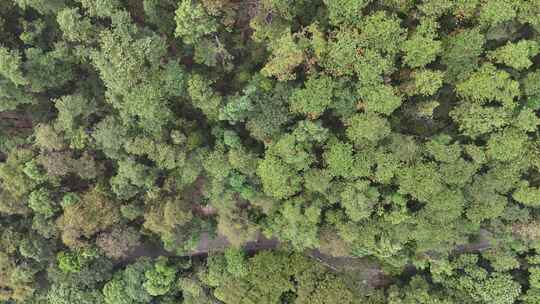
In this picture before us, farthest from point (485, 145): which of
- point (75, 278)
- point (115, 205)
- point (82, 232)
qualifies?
point (75, 278)

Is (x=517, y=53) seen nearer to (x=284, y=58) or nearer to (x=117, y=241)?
(x=284, y=58)

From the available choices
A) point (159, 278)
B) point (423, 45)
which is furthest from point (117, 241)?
point (423, 45)

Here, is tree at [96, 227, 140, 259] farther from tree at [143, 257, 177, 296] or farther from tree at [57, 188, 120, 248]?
tree at [143, 257, 177, 296]

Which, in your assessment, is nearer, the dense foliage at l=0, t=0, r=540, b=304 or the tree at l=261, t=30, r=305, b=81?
the tree at l=261, t=30, r=305, b=81

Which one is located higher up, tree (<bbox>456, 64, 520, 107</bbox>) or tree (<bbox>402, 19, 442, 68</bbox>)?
tree (<bbox>402, 19, 442, 68</bbox>)

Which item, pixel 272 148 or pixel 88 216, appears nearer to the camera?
pixel 272 148

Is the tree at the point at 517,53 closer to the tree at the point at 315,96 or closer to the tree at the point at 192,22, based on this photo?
the tree at the point at 315,96

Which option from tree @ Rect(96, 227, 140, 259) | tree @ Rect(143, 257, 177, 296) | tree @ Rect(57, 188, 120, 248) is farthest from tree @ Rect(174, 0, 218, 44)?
tree @ Rect(143, 257, 177, 296)

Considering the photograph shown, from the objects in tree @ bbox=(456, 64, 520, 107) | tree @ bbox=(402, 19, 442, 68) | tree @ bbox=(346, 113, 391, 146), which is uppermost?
tree @ bbox=(402, 19, 442, 68)
